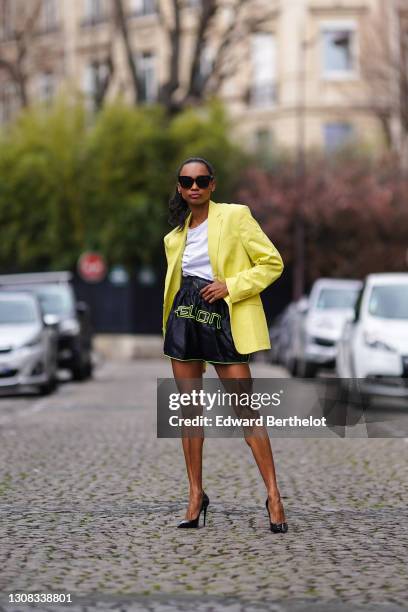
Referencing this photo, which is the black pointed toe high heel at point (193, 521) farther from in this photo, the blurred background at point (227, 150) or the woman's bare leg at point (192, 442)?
the blurred background at point (227, 150)

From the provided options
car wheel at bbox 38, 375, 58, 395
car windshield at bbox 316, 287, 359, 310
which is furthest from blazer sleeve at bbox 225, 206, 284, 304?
car windshield at bbox 316, 287, 359, 310

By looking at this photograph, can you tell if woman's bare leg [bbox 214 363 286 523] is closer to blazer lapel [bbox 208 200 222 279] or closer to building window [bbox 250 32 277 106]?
blazer lapel [bbox 208 200 222 279]

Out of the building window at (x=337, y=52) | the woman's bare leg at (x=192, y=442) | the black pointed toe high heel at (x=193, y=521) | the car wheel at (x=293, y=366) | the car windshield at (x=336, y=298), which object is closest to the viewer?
the woman's bare leg at (x=192, y=442)

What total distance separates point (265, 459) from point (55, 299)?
18198 mm

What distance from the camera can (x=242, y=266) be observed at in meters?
7.04

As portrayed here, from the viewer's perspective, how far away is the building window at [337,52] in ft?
179

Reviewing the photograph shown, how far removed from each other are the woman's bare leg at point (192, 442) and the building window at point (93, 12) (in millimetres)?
52929

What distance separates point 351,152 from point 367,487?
4324cm

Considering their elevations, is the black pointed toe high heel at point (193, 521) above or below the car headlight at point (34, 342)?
above

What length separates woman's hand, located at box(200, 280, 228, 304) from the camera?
6.91 m

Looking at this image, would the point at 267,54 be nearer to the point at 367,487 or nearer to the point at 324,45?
the point at 324,45

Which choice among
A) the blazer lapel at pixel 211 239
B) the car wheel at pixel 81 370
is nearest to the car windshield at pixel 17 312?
the car wheel at pixel 81 370

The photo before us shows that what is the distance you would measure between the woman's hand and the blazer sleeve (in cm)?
3

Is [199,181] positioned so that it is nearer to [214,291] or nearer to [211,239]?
[211,239]
